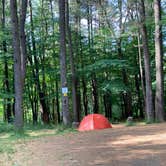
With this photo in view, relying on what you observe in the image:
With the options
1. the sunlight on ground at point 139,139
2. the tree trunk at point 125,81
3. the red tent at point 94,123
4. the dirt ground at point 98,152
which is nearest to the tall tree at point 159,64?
the red tent at point 94,123

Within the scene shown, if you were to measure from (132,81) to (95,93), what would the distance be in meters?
3.62

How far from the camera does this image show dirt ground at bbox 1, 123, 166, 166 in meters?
7.00

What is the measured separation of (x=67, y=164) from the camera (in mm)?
7074

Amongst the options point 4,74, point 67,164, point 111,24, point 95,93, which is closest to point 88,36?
point 111,24

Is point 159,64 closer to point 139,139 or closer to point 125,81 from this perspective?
point 139,139

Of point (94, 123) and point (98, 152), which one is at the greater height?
point (94, 123)

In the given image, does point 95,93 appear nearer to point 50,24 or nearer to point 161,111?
point 50,24

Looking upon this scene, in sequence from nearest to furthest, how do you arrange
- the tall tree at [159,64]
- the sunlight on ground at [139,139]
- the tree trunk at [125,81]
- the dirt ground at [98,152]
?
the dirt ground at [98,152] → the sunlight on ground at [139,139] → the tall tree at [159,64] → the tree trunk at [125,81]

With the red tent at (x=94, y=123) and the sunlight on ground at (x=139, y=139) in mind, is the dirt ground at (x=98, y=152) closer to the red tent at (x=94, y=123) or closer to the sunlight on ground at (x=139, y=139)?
the sunlight on ground at (x=139, y=139)

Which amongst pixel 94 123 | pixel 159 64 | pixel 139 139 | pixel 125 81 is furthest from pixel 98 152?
pixel 125 81

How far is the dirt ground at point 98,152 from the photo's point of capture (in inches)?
276

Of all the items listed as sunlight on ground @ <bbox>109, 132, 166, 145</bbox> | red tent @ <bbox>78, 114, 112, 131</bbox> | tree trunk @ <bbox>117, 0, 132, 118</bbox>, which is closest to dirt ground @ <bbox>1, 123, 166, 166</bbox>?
sunlight on ground @ <bbox>109, 132, 166, 145</bbox>

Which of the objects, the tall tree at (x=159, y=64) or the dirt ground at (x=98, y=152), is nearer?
the dirt ground at (x=98, y=152)

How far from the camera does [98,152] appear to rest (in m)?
8.00
